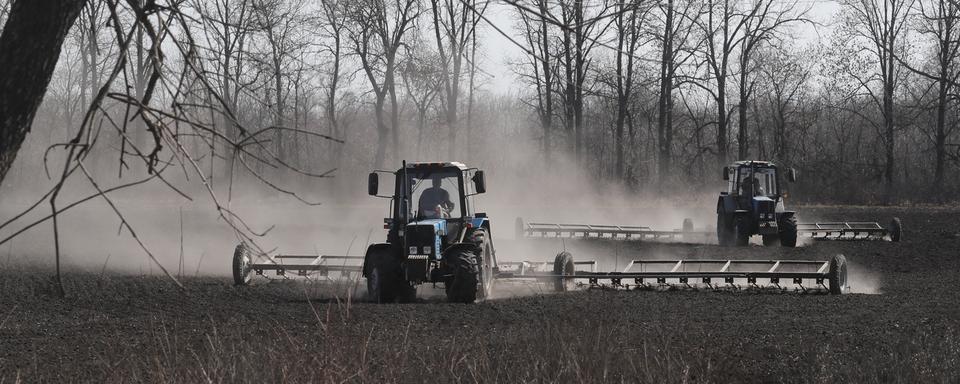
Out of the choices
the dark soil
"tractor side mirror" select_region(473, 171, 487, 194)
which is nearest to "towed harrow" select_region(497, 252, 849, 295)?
the dark soil

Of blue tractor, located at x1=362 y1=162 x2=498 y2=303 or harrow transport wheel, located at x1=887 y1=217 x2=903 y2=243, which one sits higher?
harrow transport wheel, located at x1=887 y1=217 x2=903 y2=243

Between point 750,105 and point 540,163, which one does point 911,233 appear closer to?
point 540,163

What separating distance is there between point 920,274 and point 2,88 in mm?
19499

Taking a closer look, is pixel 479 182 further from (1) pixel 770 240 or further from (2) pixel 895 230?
(2) pixel 895 230

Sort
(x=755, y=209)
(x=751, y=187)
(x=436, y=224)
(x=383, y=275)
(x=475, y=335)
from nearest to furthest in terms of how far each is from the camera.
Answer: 1. (x=475, y=335)
2. (x=436, y=224)
3. (x=383, y=275)
4. (x=755, y=209)
5. (x=751, y=187)

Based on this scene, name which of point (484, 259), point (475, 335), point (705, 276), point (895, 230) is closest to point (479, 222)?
point (484, 259)

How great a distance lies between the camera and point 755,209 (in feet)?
81.8

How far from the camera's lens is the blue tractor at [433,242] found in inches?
557

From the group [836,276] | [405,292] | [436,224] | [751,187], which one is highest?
[751,187]

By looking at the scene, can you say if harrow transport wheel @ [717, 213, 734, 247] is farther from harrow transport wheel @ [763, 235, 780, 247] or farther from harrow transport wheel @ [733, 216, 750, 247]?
harrow transport wheel @ [763, 235, 780, 247]

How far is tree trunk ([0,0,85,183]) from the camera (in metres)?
3.70

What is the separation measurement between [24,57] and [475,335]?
7.10 meters

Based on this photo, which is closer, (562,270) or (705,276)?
(705,276)

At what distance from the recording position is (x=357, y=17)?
6.18 m
